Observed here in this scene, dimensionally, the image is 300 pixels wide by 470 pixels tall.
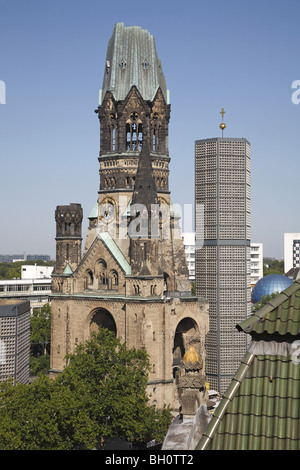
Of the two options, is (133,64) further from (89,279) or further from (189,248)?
(189,248)

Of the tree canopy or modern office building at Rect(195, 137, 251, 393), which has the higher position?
modern office building at Rect(195, 137, 251, 393)

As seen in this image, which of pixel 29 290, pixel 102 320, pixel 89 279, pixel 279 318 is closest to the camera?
pixel 279 318

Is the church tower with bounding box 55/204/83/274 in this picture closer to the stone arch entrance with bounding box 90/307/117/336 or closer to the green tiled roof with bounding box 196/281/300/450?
the stone arch entrance with bounding box 90/307/117/336

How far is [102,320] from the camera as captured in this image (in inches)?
3019

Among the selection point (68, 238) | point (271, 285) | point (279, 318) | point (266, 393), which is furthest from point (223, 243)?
point (266, 393)

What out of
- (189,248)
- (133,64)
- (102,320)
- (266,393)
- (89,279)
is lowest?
(102,320)

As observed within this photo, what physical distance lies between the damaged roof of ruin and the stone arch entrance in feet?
82.5

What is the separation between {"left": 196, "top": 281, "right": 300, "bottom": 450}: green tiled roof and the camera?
1442 cm

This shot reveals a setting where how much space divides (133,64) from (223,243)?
23.8 metres

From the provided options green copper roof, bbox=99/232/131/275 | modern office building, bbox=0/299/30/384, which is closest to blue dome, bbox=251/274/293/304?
green copper roof, bbox=99/232/131/275

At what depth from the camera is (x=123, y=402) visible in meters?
54.0
